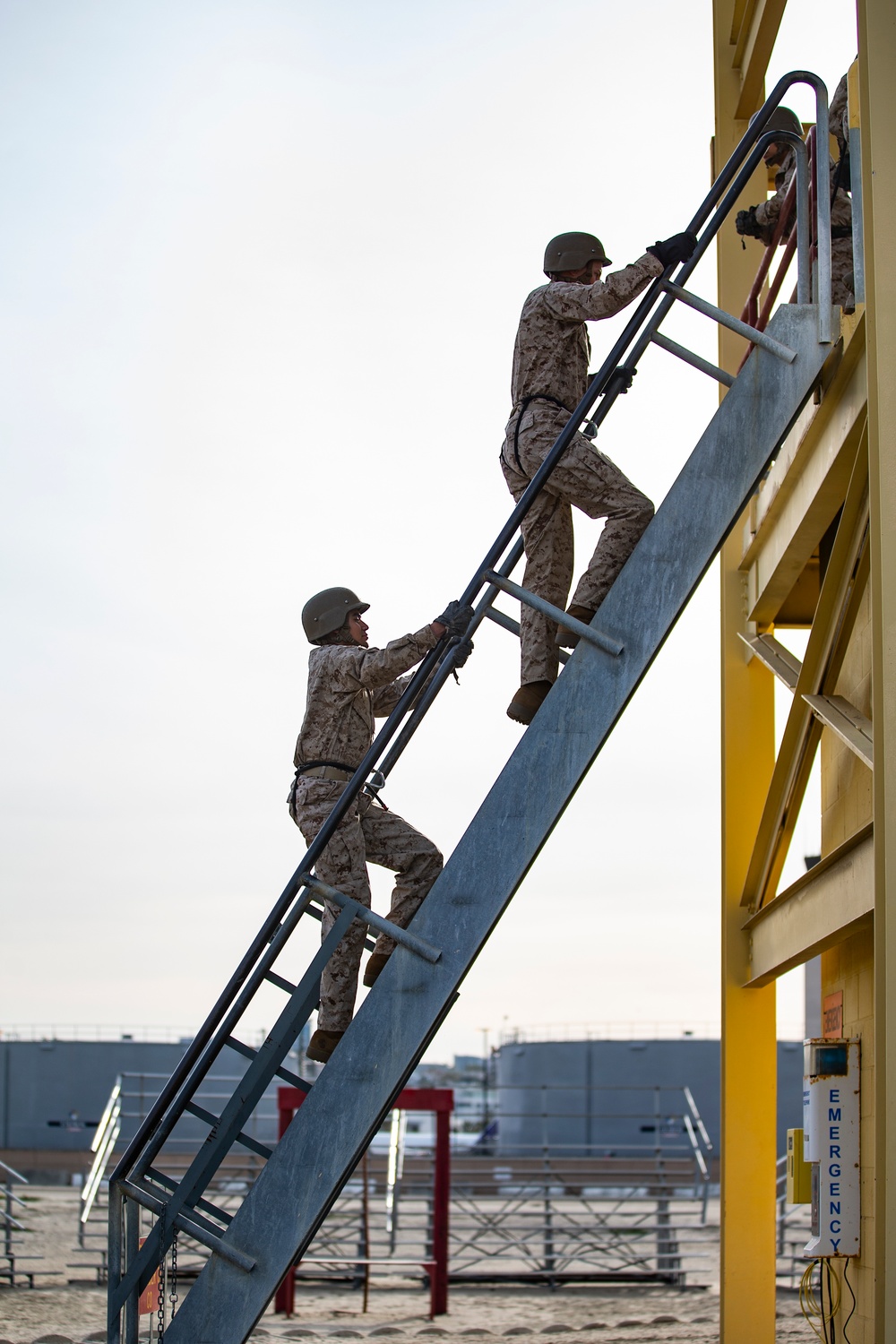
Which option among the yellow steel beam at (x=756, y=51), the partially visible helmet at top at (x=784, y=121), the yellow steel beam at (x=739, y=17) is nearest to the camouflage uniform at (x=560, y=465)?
the partially visible helmet at top at (x=784, y=121)

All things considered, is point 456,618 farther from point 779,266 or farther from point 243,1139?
point 779,266

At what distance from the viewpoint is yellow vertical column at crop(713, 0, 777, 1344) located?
762 cm

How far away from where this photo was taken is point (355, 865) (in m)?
Result: 4.95

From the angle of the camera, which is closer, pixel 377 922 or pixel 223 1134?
pixel 377 922

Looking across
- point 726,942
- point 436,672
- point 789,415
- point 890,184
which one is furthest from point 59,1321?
point 890,184

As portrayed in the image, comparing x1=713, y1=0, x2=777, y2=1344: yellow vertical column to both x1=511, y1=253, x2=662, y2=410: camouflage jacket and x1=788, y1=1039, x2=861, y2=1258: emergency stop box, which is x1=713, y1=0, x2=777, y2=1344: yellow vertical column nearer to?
x1=788, y1=1039, x2=861, y2=1258: emergency stop box

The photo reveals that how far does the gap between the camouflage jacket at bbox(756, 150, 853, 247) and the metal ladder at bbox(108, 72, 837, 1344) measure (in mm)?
1132

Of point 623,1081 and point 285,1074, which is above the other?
point 285,1074

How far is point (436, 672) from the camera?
4898mm

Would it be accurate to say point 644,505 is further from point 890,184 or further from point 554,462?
point 890,184

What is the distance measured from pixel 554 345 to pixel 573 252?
392 millimetres

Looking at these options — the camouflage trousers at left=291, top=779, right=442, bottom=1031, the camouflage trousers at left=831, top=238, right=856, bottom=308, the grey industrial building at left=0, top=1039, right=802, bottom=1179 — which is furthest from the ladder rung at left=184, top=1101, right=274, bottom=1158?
the grey industrial building at left=0, top=1039, right=802, bottom=1179

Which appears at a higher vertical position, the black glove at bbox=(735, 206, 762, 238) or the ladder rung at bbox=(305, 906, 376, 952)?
the black glove at bbox=(735, 206, 762, 238)

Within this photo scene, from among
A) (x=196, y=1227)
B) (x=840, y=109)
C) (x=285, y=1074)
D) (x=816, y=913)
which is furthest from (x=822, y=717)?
(x=196, y=1227)
